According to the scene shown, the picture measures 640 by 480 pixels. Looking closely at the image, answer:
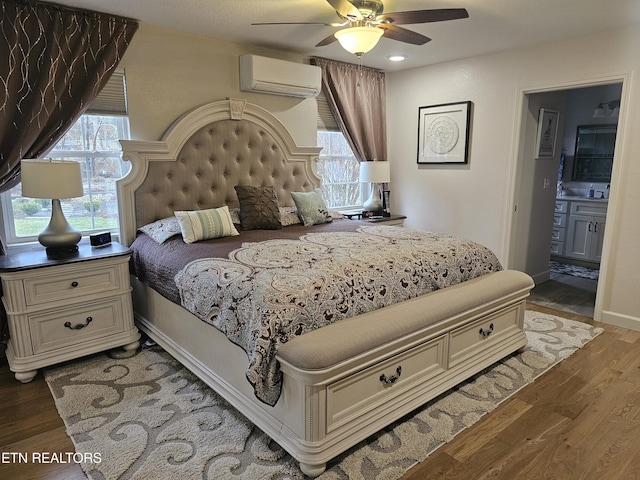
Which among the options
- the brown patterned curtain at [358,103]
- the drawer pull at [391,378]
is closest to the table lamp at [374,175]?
the brown patterned curtain at [358,103]

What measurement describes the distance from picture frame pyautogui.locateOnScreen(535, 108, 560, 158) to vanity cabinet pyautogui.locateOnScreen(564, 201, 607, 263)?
1.25m

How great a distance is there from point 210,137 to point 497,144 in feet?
9.04

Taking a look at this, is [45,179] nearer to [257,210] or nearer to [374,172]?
[257,210]

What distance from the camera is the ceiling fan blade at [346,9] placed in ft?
7.93

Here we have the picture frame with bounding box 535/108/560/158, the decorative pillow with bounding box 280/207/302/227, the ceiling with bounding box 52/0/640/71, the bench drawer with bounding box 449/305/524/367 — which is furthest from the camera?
the picture frame with bounding box 535/108/560/158

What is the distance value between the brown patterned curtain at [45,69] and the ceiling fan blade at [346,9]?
1.71m

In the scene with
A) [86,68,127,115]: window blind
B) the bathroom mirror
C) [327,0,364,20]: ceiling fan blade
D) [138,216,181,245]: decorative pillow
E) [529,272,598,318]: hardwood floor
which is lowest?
[529,272,598,318]: hardwood floor

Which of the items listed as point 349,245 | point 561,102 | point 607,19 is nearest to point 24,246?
point 349,245

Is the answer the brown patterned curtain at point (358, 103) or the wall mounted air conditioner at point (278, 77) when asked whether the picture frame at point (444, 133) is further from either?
the wall mounted air conditioner at point (278, 77)

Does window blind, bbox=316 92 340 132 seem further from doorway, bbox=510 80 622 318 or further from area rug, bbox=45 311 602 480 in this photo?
area rug, bbox=45 311 602 480

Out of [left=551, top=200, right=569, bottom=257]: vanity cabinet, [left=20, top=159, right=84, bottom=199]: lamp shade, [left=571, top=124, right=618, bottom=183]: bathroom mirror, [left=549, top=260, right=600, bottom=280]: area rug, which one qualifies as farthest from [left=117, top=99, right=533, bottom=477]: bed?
[left=571, top=124, right=618, bottom=183]: bathroom mirror

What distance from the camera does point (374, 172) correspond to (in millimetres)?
4602

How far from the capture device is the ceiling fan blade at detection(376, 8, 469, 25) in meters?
2.41

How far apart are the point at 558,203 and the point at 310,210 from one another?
382 centimetres
